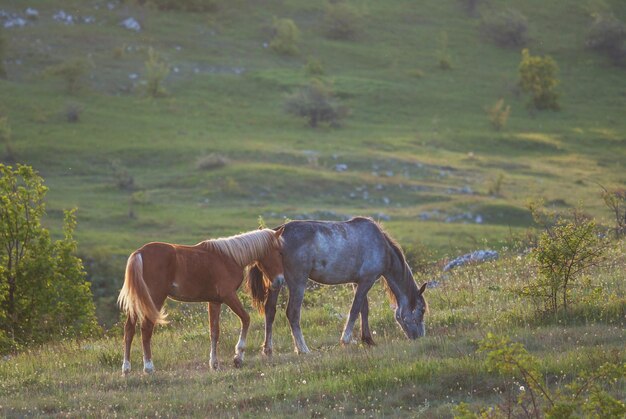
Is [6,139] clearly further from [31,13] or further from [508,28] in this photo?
[508,28]

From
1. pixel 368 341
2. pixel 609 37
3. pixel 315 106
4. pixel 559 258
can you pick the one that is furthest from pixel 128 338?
pixel 609 37

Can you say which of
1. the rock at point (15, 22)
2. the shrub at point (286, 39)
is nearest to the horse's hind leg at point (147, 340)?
the rock at point (15, 22)

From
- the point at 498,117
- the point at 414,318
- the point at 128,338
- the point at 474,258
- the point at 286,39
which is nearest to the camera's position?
the point at 128,338

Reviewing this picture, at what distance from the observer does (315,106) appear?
53.5 m

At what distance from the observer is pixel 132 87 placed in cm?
5806

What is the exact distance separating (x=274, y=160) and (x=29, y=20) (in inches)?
1244

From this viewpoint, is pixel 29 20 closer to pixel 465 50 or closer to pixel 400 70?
pixel 400 70

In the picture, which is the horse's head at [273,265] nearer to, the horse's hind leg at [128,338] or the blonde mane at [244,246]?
the blonde mane at [244,246]

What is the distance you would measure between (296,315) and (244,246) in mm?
1310

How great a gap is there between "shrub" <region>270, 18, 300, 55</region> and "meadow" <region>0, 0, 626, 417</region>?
0.72 meters

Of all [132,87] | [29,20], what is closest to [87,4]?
[29,20]

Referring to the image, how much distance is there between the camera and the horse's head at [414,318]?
12.7 m

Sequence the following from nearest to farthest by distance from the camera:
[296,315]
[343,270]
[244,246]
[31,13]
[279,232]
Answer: [244,246] → [296,315] → [279,232] → [343,270] → [31,13]

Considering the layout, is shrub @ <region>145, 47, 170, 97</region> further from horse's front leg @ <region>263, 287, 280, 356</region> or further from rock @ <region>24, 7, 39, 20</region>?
horse's front leg @ <region>263, 287, 280, 356</region>
